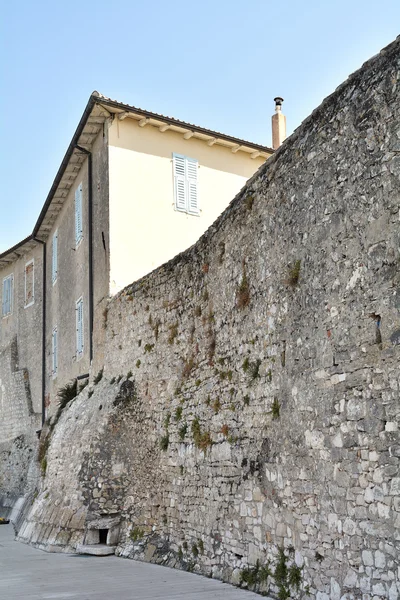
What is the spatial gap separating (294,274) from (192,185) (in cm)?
985

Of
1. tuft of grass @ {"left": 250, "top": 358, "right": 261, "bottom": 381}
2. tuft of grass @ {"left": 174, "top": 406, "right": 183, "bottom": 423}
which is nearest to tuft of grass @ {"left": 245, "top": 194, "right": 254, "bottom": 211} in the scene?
tuft of grass @ {"left": 250, "top": 358, "right": 261, "bottom": 381}

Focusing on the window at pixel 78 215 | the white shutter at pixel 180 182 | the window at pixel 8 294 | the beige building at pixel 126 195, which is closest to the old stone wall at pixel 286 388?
the beige building at pixel 126 195

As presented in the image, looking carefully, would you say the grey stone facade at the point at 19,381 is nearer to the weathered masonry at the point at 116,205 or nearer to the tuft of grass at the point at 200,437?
the weathered masonry at the point at 116,205

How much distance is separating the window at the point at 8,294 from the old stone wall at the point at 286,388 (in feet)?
47.9

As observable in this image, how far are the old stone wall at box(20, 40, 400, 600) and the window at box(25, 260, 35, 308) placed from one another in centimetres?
1251

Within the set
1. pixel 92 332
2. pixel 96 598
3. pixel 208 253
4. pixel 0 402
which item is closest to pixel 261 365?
pixel 208 253

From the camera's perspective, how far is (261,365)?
744 centimetres

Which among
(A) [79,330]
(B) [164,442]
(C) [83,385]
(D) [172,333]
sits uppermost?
(A) [79,330]

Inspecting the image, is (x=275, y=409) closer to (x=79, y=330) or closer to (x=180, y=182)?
(x=180, y=182)

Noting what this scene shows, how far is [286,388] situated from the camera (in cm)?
682

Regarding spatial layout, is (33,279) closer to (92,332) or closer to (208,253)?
(92,332)

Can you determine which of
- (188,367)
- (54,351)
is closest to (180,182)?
(54,351)

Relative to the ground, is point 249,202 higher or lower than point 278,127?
lower

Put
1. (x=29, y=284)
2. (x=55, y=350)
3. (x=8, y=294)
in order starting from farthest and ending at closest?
1. (x=8, y=294)
2. (x=29, y=284)
3. (x=55, y=350)
